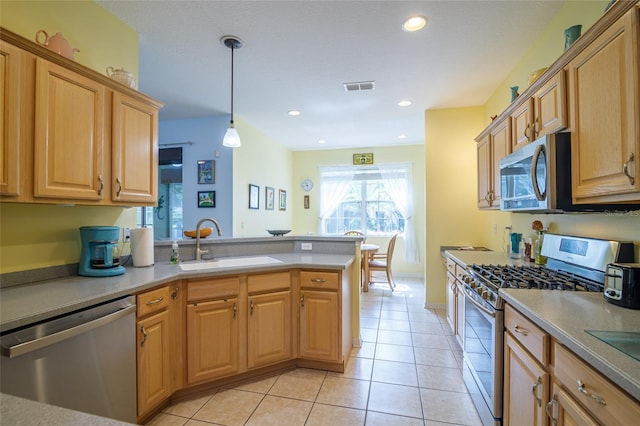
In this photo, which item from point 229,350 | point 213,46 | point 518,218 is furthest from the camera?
point 518,218

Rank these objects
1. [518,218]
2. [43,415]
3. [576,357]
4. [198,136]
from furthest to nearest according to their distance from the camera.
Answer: [198,136]
[518,218]
[576,357]
[43,415]

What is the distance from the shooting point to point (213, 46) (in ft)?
8.07

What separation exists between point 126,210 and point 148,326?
39.4 inches

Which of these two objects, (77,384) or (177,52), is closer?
(77,384)

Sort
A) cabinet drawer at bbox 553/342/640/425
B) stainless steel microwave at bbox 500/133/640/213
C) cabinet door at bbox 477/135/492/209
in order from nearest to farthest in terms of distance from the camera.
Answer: cabinet drawer at bbox 553/342/640/425, stainless steel microwave at bbox 500/133/640/213, cabinet door at bbox 477/135/492/209

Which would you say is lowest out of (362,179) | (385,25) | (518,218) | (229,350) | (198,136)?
(229,350)

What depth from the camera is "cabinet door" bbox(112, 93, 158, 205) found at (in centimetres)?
186

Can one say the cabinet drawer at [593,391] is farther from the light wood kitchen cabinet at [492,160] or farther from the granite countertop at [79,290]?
the light wood kitchen cabinet at [492,160]

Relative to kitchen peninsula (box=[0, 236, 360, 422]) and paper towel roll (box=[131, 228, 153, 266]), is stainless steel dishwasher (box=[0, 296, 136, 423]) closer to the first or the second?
kitchen peninsula (box=[0, 236, 360, 422])

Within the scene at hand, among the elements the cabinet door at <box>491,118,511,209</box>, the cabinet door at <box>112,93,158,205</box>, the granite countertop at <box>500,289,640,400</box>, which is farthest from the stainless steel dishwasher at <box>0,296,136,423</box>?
the cabinet door at <box>491,118,511,209</box>

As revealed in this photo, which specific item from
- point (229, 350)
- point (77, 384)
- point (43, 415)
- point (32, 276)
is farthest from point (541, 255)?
point (32, 276)

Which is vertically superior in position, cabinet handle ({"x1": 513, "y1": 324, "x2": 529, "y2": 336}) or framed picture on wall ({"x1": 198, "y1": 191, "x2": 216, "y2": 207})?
framed picture on wall ({"x1": 198, "y1": 191, "x2": 216, "y2": 207})

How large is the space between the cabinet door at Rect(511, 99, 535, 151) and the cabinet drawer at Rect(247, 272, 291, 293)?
81.0 inches

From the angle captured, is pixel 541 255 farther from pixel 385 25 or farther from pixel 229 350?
pixel 229 350
